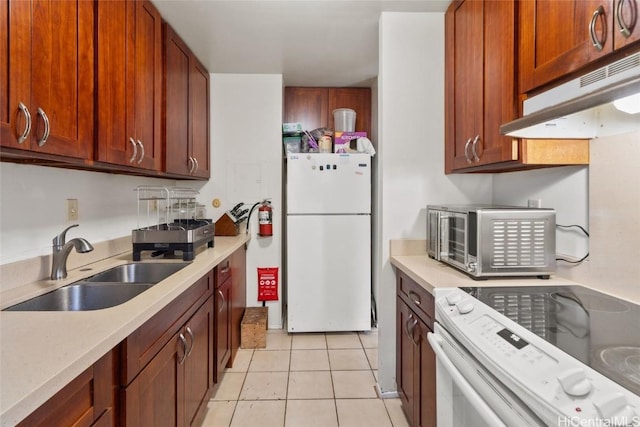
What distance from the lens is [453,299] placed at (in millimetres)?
1131

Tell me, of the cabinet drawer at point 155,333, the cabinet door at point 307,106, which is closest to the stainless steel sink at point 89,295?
the cabinet drawer at point 155,333

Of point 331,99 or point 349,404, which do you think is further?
point 331,99

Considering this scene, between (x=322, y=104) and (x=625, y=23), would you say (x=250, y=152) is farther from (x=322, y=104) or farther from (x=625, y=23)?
(x=625, y=23)

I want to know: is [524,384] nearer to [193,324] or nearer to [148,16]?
[193,324]

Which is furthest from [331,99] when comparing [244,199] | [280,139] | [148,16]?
[148,16]

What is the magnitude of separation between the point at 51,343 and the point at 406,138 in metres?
1.88

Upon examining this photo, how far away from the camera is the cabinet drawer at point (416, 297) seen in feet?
4.59

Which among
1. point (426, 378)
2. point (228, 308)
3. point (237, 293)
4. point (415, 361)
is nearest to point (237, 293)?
point (237, 293)

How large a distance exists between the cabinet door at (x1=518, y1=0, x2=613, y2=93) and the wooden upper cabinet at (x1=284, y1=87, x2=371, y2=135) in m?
2.09

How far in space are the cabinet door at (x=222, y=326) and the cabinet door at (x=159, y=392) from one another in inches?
23.1

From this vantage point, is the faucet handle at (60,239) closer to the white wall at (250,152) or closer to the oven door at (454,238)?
the white wall at (250,152)

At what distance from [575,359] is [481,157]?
3.63 ft

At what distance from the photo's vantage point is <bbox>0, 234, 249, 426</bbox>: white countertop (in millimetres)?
619

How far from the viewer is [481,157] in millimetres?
1624
